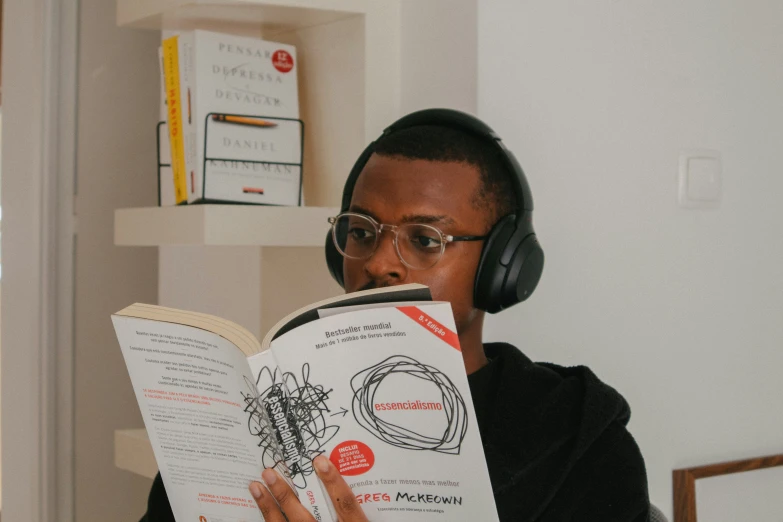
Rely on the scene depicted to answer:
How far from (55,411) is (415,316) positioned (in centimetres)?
156

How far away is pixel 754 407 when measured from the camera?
1.48 metres

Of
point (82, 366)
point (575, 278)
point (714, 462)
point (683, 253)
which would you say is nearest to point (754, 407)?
point (714, 462)

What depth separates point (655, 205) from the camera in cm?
137

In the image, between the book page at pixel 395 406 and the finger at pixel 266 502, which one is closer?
the book page at pixel 395 406

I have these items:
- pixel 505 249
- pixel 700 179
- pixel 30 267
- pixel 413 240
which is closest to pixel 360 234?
pixel 413 240

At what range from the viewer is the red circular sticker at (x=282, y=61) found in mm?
1408

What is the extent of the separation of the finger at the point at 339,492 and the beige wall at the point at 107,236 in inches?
57.3

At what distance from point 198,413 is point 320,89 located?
76 centimetres

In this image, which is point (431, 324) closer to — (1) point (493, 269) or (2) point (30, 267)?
(1) point (493, 269)

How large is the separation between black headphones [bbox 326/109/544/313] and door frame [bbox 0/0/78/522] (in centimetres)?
126

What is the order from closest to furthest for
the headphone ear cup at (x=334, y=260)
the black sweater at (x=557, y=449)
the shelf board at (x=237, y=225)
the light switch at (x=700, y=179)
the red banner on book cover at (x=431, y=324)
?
the red banner on book cover at (x=431, y=324) < the black sweater at (x=557, y=449) < the headphone ear cup at (x=334, y=260) < the shelf board at (x=237, y=225) < the light switch at (x=700, y=179)

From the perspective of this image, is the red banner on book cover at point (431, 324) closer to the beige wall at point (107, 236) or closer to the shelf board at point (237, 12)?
the shelf board at point (237, 12)

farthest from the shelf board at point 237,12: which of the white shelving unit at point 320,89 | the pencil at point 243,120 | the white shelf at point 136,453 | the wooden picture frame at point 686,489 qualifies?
the wooden picture frame at point 686,489

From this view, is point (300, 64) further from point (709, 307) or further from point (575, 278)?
point (709, 307)
